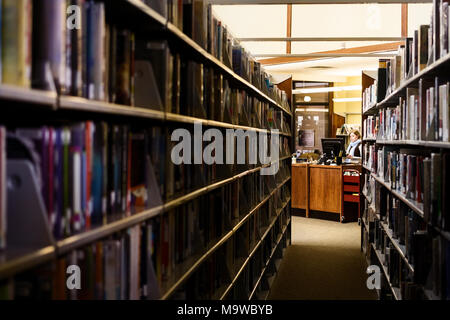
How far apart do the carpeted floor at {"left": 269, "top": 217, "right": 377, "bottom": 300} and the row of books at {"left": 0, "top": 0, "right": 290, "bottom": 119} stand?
8.81ft

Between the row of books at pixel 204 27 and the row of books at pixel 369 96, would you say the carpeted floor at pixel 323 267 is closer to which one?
the row of books at pixel 369 96

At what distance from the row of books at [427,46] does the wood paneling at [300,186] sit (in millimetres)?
4501

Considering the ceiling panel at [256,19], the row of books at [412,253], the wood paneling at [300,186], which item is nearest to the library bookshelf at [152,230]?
the row of books at [412,253]

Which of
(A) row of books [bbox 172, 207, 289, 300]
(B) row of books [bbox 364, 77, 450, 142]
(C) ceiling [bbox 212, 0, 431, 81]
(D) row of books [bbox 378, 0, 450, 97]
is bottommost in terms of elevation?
(A) row of books [bbox 172, 207, 289, 300]

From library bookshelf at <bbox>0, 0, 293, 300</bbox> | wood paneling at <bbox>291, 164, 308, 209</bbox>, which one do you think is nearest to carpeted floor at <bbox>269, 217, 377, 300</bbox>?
wood paneling at <bbox>291, 164, 308, 209</bbox>

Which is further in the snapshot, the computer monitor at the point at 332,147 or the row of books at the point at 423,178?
the computer monitor at the point at 332,147

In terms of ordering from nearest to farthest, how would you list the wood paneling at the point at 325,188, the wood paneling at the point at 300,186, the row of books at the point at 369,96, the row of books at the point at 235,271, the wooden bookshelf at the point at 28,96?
the wooden bookshelf at the point at 28,96
the row of books at the point at 235,271
the row of books at the point at 369,96
the wood paneling at the point at 325,188
the wood paneling at the point at 300,186

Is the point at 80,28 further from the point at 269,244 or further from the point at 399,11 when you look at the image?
the point at 399,11

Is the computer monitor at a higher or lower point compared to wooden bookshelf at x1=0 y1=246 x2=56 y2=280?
higher

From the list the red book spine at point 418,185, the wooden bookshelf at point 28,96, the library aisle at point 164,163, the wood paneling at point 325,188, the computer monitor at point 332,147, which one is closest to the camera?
the wooden bookshelf at point 28,96

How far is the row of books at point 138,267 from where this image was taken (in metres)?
1.04

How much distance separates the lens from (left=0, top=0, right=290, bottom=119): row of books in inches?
36.0

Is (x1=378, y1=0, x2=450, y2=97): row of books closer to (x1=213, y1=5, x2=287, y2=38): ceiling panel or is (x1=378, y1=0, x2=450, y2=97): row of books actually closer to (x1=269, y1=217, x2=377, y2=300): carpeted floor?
(x1=269, y1=217, x2=377, y2=300): carpeted floor
